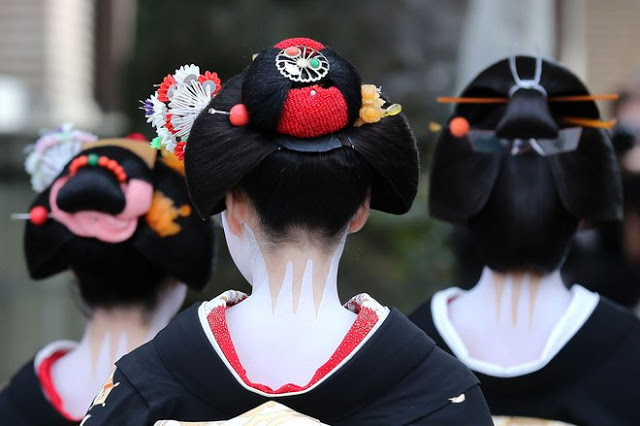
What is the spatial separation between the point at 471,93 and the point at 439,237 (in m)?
3.43

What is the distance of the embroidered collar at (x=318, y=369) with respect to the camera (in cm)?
209

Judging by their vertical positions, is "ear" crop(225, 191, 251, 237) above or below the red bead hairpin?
above

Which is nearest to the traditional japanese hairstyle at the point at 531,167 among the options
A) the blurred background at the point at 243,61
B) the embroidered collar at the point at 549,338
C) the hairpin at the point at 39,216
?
the embroidered collar at the point at 549,338

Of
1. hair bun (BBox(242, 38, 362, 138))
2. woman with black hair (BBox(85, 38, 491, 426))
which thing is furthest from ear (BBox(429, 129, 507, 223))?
hair bun (BBox(242, 38, 362, 138))

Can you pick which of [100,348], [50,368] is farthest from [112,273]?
[50,368]

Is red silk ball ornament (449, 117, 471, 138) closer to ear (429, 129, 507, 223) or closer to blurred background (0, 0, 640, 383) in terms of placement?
ear (429, 129, 507, 223)

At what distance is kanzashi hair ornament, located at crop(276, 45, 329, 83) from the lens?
2.15m

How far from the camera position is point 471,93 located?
3.17 metres

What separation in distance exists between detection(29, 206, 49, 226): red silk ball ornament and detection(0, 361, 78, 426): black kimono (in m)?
0.42

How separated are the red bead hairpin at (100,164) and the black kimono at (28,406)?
0.58 meters

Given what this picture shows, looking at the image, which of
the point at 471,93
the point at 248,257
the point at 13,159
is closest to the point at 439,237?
the point at 13,159

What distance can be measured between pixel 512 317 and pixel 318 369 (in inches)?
40.4

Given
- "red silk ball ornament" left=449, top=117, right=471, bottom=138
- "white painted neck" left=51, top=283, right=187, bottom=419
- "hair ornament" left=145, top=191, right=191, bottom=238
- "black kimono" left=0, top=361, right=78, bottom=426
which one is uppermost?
"red silk ball ornament" left=449, top=117, right=471, bottom=138

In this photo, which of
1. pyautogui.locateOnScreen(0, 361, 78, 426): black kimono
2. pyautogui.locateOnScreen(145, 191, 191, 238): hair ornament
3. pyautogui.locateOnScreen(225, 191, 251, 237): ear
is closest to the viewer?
pyautogui.locateOnScreen(225, 191, 251, 237): ear
